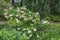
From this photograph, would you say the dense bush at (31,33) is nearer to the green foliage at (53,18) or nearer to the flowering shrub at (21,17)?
the flowering shrub at (21,17)

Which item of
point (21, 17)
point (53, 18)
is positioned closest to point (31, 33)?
point (21, 17)

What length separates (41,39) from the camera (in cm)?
512

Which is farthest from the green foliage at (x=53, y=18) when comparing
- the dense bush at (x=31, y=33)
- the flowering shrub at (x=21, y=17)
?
the dense bush at (x=31, y=33)

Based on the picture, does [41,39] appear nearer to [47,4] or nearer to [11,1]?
[47,4]

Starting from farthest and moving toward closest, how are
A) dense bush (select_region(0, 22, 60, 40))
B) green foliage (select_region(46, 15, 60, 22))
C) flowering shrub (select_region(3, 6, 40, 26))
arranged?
green foliage (select_region(46, 15, 60, 22)) < flowering shrub (select_region(3, 6, 40, 26)) < dense bush (select_region(0, 22, 60, 40))

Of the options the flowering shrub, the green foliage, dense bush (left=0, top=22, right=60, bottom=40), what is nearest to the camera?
dense bush (left=0, top=22, right=60, bottom=40)

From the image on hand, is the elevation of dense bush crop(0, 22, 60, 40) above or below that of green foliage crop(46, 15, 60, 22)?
above

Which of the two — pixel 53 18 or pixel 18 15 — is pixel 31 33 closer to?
pixel 18 15

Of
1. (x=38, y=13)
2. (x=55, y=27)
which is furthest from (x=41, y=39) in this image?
(x=38, y=13)

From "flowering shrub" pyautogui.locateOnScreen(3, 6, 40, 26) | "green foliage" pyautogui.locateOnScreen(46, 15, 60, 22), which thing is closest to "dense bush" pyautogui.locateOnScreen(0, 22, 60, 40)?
"flowering shrub" pyautogui.locateOnScreen(3, 6, 40, 26)

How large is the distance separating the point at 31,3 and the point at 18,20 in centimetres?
90

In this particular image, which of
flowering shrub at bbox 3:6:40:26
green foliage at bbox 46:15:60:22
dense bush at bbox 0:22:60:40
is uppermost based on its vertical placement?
flowering shrub at bbox 3:6:40:26

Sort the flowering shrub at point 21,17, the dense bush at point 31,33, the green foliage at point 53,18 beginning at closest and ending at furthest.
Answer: the dense bush at point 31,33 → the flowering shrub at point 21,17 → the green foliage at point 53,18

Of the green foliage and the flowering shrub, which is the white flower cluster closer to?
the flowering shrub
